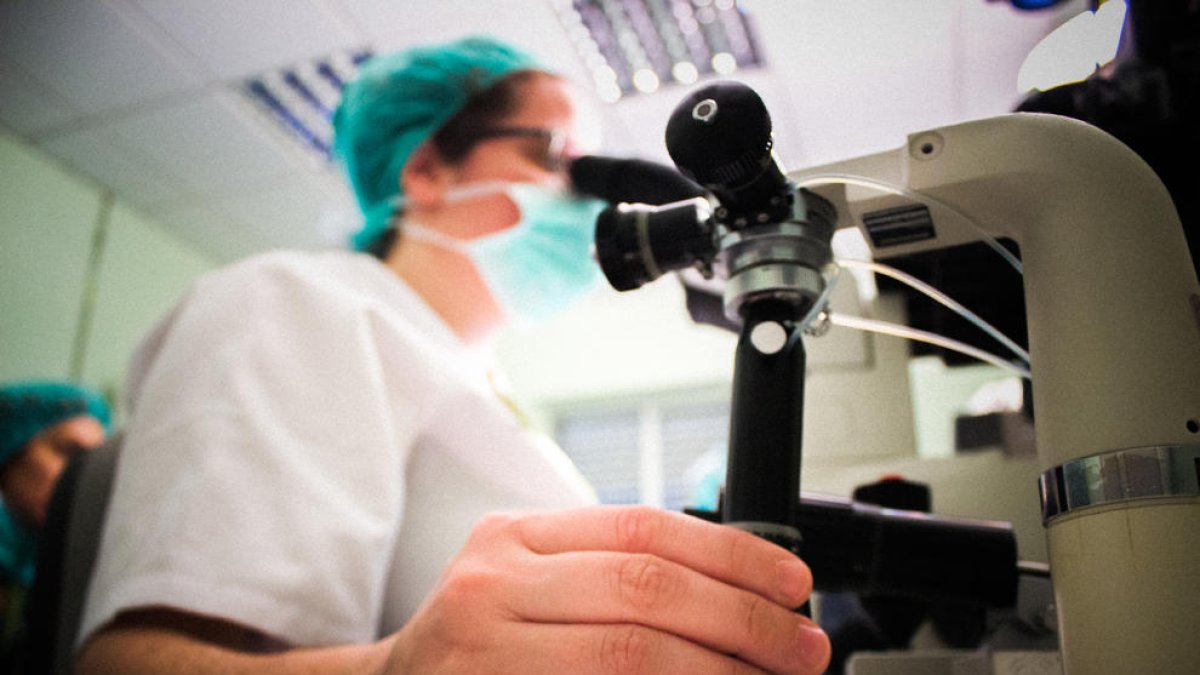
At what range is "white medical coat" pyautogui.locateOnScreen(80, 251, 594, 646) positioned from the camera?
0.66m

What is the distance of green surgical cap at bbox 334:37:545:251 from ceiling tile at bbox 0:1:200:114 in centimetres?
156

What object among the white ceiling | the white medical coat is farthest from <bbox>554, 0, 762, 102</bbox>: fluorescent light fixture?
the white medical coat

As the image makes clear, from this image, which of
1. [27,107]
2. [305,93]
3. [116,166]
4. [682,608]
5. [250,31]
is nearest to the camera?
[682,608]

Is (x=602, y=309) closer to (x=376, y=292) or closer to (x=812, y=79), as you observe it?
(x=812, y=79)

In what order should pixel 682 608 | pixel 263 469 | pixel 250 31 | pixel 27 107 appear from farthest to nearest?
pixel 27 107 → pixel 250 31 → pixel 263 469 → pixel 682 608

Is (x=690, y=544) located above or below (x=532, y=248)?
below

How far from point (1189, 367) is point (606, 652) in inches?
11.7

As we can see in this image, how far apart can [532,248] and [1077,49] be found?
34.2 inches

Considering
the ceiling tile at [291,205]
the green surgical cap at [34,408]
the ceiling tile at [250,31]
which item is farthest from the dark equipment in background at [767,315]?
the ceiling tile at [291,205]

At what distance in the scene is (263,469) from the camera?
2.32ft

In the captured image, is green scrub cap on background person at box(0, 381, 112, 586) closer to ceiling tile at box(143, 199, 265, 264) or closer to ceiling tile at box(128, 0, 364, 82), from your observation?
ceiling tile at box(143, 199, 265, 264)

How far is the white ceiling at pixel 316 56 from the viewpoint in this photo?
2211 millimetres

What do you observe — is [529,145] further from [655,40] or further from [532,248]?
[655,40]

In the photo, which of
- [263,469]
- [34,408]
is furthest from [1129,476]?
[34,408]
